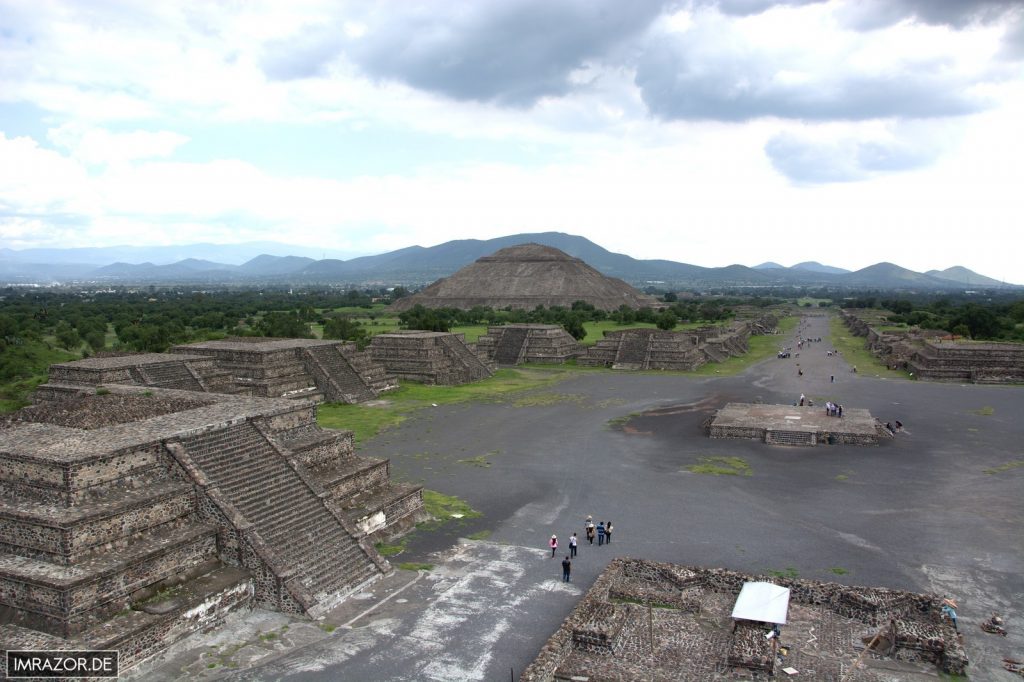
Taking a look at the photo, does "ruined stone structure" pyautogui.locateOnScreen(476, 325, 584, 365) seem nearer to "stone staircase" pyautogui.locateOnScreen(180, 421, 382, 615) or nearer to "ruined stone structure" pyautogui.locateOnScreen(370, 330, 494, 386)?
"ruined stone structure" pyautogui.locateOnScreen(370, 330, 494, 386)

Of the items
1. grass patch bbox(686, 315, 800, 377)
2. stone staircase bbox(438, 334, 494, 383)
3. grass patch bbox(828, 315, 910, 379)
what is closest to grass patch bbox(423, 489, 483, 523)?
stone staircase bbox(438, 334, 494, 383)

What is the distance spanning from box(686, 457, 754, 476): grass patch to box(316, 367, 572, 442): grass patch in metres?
14.0

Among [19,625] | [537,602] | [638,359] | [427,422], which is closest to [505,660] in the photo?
[537,602]

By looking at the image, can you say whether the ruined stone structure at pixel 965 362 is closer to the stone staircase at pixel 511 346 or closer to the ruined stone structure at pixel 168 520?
the stone staircase at pixel 511 346

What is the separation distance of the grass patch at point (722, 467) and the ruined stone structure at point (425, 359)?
74.3 feet

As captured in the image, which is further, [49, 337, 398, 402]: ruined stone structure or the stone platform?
the stone platform

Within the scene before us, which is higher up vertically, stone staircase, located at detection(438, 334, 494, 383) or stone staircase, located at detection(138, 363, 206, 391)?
stone staircase, located at detection(138, 363, 206, 391)

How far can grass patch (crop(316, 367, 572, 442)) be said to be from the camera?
3284 cm

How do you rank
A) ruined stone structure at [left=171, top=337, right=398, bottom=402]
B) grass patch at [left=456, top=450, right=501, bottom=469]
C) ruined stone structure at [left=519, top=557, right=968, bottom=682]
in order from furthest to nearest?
ruined stone structure at [left=171, top=337, right=398, bottom=402]
grass patch at [left=456, top=450, right=501, bottom=469]
ruined stone structure at [left=519, top=557, right=968, bottom=682]

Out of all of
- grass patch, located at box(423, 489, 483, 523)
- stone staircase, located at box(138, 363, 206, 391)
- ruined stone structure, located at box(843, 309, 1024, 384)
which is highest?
stone staircase, located at box(138, 363, 206, 391)

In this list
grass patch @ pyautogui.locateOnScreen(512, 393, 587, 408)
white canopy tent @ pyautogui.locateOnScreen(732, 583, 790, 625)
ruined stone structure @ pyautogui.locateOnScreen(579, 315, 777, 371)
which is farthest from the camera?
ruined stone structure @ pyautogui.locateOnScreen(579, 315, 777, 371)

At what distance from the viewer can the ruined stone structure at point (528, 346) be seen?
59625mm

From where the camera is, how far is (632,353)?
2275 inches

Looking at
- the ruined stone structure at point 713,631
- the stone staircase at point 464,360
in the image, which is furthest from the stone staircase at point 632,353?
the ruined stone structure at point 713,631
